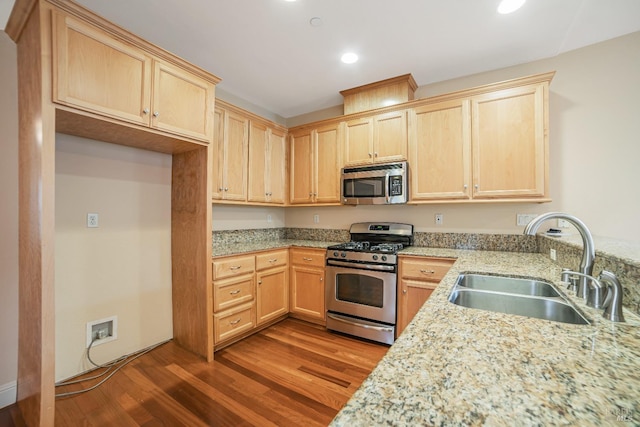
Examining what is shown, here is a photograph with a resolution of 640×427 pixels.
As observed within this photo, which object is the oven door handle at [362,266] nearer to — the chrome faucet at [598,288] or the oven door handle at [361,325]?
the oven door handle at [361,325]

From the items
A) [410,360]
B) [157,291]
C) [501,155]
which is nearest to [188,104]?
[157,291]

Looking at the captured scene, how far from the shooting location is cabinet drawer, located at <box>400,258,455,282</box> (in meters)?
2.35

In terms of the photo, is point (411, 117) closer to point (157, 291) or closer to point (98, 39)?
point (98, 39)

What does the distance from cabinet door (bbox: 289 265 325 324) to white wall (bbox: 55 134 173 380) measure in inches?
50.5

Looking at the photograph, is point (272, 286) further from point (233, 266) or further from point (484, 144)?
point (484, 144)

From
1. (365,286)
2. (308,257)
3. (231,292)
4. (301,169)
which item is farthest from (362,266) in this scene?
(301,169)

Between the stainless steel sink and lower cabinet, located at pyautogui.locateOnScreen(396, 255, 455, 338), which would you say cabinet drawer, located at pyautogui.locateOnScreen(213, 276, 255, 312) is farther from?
the stainless steel sink

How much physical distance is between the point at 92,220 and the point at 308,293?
2.09 metres

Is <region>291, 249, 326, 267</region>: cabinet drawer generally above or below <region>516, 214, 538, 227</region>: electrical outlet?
below

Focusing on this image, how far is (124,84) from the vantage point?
175cm

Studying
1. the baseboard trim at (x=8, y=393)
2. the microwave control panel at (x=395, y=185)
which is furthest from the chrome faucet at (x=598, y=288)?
the baseboard trim at (x=8, y=393)

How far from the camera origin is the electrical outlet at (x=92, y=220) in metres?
2.09

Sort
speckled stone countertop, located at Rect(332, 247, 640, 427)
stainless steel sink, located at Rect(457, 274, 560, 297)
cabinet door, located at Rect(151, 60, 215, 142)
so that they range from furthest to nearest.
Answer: cabinet door, located at Rect(151, 60, 215, 142)
stainless steel sink, located at Rect(457, 274, 560, 297)
speckled stone countertop, located at Rect(332, 247, 640, 427)

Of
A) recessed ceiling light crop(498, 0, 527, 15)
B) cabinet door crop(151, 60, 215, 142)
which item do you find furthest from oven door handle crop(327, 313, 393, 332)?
recessed ceiling light crop(498, 0, 527, 15)
